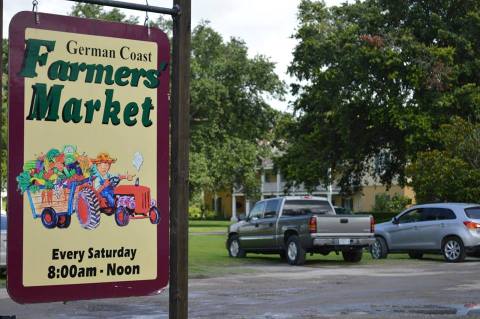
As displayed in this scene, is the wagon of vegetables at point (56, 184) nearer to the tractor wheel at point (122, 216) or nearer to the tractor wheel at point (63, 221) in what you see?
the tractor wheel at point (63, 221)

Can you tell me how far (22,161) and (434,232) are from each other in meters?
19.9

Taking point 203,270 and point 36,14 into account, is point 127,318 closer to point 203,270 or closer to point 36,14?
point 36,14

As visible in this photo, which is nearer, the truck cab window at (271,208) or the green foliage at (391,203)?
the truck cab window at (271,208)

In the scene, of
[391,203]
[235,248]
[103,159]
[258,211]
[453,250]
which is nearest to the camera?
[103,159]

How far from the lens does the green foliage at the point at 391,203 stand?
68.6 metres

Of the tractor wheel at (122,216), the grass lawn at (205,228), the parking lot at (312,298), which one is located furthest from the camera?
the grass lawn at (205,228)

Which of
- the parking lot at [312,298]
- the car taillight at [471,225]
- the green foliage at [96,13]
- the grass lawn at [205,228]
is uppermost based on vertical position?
the green foliage at [96,13]

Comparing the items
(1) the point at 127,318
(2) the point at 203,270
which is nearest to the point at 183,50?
(1) the point at 127,318

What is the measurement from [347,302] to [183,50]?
8.03 meters

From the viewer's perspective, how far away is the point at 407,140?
39.9m

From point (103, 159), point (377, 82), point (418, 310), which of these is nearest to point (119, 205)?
point (103, 159)

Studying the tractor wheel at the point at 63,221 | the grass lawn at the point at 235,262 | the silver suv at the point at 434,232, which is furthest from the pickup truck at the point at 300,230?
the tractor wheel at the point at 63,221

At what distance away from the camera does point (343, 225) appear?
23078 mm

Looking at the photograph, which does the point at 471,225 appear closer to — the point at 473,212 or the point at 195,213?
the point at 473,212
